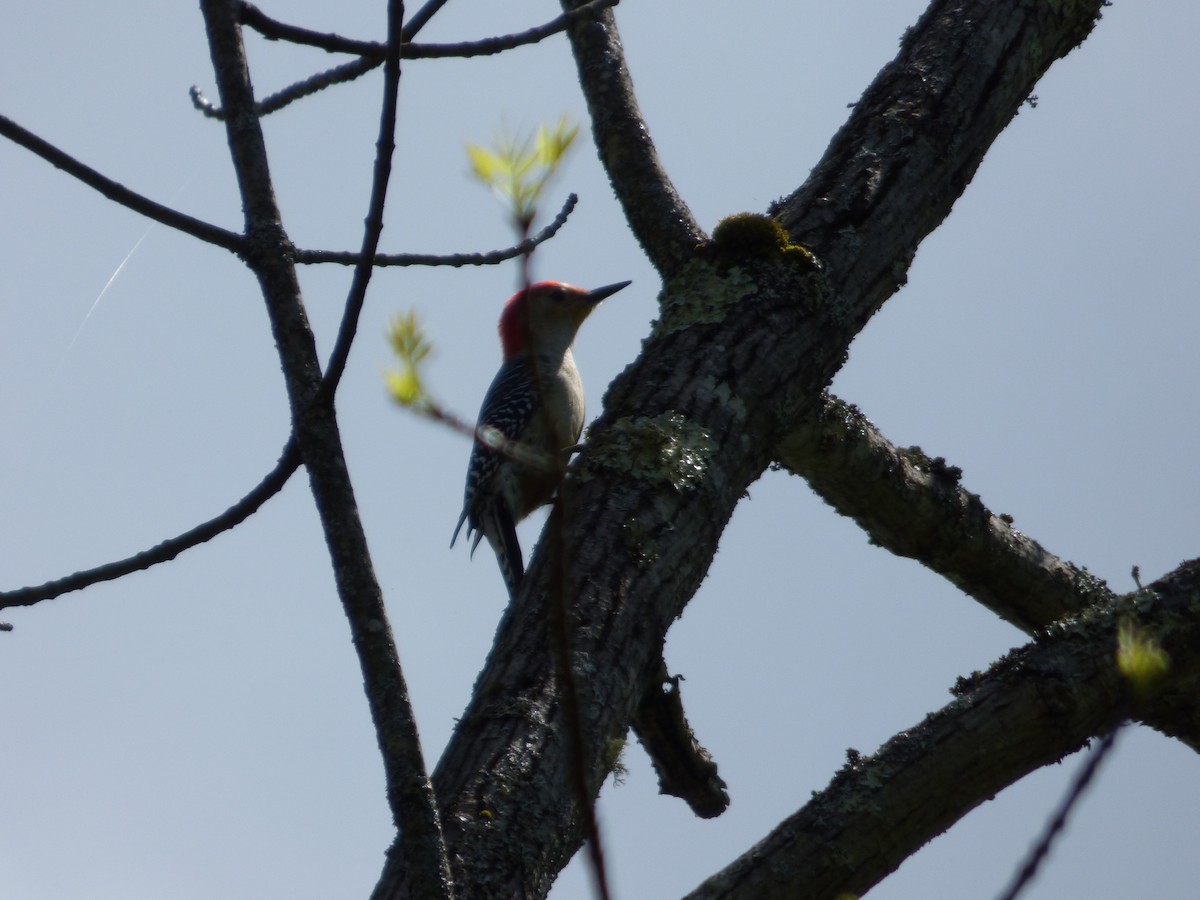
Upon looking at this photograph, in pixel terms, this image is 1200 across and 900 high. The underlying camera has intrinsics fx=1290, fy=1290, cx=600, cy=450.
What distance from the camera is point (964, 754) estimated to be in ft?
10.8

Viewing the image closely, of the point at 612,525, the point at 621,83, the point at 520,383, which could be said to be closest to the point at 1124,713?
the point at 612,525

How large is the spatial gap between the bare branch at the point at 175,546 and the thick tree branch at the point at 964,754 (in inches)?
53.7

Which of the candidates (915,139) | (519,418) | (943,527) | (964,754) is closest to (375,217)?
(964,754)

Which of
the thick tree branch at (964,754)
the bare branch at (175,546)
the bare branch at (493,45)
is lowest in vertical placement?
the thick tree branch at (964,754)

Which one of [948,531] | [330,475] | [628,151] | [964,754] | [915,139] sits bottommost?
[964,754]

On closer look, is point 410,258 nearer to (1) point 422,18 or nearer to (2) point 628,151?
(1) point 422,18

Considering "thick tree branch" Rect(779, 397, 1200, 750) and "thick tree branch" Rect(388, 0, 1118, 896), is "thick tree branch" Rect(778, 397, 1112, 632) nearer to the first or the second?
"thick tree branch" Rect(779, 397, 1200, 750)

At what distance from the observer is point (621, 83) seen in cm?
437

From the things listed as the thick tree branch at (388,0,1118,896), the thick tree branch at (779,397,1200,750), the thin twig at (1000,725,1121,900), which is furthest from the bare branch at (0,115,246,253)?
the thick tree branch at (779,397,1200,750)

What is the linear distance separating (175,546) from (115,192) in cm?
75

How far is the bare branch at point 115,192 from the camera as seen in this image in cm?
235

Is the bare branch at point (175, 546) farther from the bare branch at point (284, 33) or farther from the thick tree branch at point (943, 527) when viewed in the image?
the thick tree branch at point (943, 527)

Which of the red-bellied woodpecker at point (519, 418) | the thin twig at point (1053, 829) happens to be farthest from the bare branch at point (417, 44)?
the red-bellied woodpecker at point (519, 418)

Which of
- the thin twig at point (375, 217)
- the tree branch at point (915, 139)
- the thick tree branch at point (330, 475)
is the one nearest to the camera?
the thin twig at point (375, 217)
